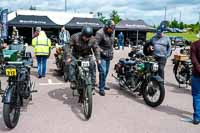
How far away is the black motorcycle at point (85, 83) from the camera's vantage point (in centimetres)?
678

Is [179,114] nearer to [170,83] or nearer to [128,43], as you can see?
[170,83]

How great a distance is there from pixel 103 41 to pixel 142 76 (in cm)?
144

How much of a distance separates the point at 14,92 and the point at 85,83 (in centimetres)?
141

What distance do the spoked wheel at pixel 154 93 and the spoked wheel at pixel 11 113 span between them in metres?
3.02

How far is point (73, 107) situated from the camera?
7.85 m

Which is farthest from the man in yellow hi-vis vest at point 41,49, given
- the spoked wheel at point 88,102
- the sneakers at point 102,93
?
the spoked wheel at point 88,102

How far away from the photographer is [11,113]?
20.4 feet

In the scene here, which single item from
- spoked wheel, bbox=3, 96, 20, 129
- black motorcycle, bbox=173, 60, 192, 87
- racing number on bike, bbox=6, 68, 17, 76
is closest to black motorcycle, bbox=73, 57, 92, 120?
spoked wheel, bbox=3, 96, 20, 129

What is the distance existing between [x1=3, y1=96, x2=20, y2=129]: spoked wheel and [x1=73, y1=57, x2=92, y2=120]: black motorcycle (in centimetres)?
127

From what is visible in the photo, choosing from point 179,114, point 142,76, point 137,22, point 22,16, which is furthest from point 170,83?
point 137,22

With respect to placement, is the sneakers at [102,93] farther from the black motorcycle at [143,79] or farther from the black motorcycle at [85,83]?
the black motorcycle at [85,83]

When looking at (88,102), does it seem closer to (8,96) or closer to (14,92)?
(14,92)

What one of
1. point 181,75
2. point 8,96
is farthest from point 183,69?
point 8,96

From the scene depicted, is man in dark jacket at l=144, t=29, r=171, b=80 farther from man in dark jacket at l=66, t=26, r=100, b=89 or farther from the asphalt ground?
man in dark jacket at l=66, t=26, r=100, b=89
